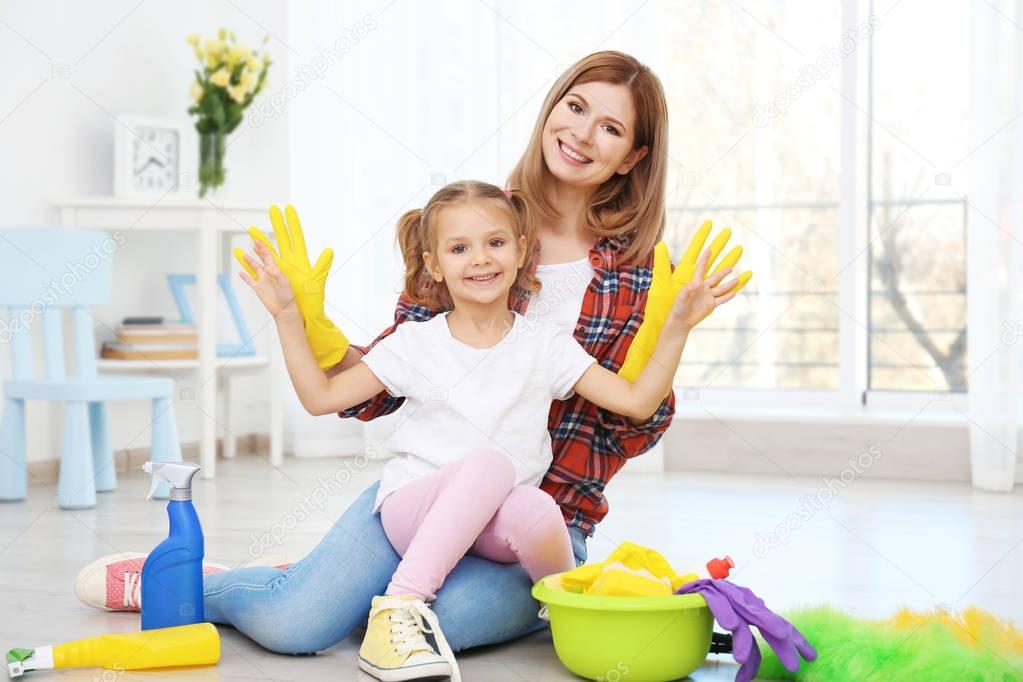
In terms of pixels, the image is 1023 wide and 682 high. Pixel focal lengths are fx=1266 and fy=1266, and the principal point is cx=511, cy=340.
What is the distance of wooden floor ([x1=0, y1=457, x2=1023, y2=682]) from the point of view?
1.43m

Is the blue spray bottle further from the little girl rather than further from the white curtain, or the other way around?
the white curtain

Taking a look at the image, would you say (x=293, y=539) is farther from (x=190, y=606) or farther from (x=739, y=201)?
(x=739, y=201)

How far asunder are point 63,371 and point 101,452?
0.20 metres

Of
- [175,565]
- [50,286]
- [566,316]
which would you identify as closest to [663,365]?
[566,316]

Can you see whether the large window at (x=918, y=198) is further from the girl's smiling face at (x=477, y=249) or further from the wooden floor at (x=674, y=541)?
Answer: the girl's smiling face at (x=477, y=249)

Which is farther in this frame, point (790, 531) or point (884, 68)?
point (884, 68)

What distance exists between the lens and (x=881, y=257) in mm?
3213

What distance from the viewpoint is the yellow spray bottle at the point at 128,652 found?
1.30 meters

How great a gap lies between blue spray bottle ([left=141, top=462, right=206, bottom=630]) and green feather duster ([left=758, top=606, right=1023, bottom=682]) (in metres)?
0.63

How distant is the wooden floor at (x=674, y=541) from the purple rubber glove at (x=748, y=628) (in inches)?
4.2

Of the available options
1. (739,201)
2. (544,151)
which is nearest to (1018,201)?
(739,201)

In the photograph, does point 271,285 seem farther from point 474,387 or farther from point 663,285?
point 663,285

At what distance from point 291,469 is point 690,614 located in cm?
196

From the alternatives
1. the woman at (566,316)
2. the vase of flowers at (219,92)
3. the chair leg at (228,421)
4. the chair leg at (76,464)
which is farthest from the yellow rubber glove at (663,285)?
the chair leg at (228,421)
